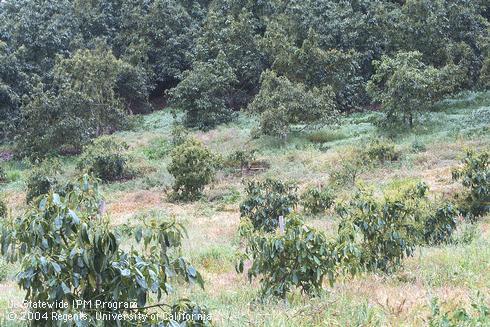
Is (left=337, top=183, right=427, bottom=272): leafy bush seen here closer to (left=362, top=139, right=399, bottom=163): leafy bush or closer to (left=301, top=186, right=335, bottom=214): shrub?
(left=301, top=186, right=335, bottom=214): shrub

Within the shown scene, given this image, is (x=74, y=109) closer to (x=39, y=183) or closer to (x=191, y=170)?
(x=39, y=183)

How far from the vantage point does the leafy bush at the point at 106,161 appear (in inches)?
859

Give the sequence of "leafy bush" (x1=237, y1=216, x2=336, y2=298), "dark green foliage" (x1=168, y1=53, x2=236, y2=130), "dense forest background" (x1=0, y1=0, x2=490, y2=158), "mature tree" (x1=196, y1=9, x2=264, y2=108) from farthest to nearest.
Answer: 1. "mature tree" (x1=196, y1=9, x2=264, y2=108)
2. "dark green foliage" (x1=168, y1=53, x2=236, y2=130)
3. "dense forest background" (x1=0, y1=0, x2=490, y2=158)
4. "leafy bush" (x1=237, y1=216, x2=336, y2=298)

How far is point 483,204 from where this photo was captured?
37.0 feet

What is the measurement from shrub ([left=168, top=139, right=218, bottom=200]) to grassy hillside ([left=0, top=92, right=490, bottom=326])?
0.54 meters

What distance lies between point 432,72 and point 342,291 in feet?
69.6

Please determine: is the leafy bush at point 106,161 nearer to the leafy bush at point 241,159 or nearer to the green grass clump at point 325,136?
the leafy bush at point 241,159

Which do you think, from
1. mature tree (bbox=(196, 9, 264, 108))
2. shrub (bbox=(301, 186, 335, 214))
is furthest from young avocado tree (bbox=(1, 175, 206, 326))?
mature tree (bbox=(196, 9, 264, 108))

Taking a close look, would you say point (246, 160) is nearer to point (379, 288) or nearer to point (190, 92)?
point (190, 92)

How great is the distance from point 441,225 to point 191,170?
10645mm

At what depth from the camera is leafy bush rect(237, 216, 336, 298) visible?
549 cm

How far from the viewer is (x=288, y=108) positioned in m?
24.7

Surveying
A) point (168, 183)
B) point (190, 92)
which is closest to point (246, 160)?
point (168, 183)

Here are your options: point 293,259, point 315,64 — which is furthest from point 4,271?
point 315,64
